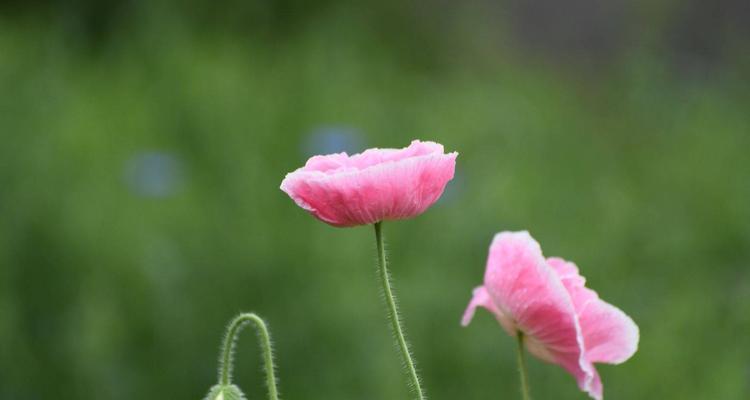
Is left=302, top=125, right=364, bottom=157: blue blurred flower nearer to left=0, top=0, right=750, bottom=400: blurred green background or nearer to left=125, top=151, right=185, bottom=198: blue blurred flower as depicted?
left=0, top=0, right=750, bottom=400: blurred green background

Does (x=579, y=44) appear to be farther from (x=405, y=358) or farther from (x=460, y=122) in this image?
(x=405, y=358)

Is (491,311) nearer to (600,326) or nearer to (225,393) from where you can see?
(600,326)

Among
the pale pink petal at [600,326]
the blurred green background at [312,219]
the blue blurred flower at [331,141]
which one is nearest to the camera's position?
the pale pink petal at [600,326]

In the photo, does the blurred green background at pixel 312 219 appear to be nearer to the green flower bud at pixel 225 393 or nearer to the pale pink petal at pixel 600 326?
the pale pink petal at pixel 600 326

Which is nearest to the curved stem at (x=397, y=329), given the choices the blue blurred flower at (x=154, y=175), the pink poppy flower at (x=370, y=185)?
the pink poppy flower at (x=370, y=185)

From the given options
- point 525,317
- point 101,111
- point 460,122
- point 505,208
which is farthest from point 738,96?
point 525,317

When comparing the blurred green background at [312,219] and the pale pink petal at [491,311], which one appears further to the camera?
the blurred green background at [312,219]

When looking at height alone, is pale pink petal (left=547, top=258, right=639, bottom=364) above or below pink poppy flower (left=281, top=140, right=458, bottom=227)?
below

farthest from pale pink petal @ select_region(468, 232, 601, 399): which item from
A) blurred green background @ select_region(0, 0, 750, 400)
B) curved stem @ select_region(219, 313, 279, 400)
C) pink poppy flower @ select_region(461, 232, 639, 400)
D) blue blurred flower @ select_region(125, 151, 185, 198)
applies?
blue blurred flower @ select_region(125, 151, 185, 198)
